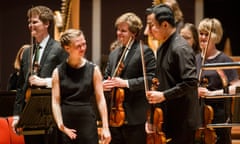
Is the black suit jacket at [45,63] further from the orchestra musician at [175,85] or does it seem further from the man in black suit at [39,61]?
the orchestra musician at [175,85]

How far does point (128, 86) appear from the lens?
479cm

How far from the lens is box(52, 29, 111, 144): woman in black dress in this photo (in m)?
4.29

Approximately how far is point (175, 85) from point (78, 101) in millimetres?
710

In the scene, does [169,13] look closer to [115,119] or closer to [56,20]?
[115,119]

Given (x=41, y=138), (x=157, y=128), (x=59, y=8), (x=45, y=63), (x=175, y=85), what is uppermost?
(x=59, y=8)

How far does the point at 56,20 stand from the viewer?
646 cm

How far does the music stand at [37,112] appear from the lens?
4.53 metres

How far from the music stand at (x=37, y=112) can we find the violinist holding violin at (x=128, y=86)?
0.52 m

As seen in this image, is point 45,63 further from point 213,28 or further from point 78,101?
point 213,28

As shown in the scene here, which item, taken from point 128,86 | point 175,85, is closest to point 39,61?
point 128,86

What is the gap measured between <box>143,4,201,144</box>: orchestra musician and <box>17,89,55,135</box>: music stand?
87cm

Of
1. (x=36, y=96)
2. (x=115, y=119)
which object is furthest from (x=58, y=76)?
(x=115, y=119)

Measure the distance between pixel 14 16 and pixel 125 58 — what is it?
207 inches

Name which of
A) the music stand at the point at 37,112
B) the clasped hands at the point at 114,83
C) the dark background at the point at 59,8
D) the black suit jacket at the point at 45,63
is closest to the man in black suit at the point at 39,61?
the black suit jacket at the point at 45,63
